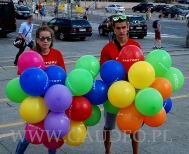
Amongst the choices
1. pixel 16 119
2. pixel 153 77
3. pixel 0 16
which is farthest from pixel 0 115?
pixel 0 16

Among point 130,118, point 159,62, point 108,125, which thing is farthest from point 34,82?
point 159,62

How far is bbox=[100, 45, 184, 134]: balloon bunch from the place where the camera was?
130 inches

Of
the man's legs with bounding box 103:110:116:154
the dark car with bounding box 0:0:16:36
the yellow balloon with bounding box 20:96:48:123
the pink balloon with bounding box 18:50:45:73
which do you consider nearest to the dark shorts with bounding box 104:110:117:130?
the man's legs with bounding box 103:110:116:154

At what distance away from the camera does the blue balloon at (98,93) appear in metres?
3.44

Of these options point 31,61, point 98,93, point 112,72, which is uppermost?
point 31,61

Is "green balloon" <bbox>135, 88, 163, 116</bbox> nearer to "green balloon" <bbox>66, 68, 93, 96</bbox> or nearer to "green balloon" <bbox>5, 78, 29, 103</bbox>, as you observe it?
"green balloon" <bbox>66, 68, 93, 96</bbox>

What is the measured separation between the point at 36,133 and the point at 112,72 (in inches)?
41.9

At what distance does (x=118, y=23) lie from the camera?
366cm

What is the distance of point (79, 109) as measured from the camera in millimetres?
3332

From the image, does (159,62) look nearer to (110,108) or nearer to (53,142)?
(110,108)

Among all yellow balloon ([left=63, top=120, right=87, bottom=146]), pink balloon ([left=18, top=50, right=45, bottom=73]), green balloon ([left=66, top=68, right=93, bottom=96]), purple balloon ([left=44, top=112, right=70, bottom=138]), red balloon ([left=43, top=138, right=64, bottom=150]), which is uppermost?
pink balloon ([left=18, top=50, right=45, bottom=73])

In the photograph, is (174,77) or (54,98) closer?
(54,98)

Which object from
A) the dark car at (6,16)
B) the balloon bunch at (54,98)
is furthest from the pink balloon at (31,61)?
the dark car at (6,16)

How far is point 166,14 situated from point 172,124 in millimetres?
44262
